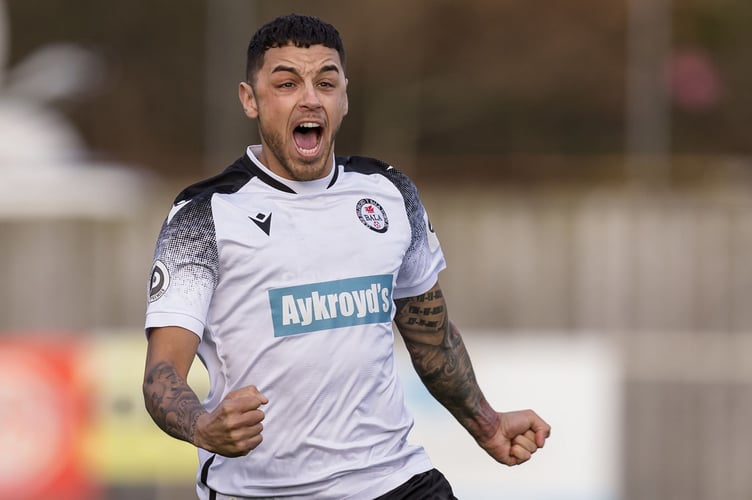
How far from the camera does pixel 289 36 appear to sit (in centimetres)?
434

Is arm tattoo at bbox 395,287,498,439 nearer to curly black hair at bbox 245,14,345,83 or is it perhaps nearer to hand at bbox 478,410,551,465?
hand at bbox 478,410,551,465

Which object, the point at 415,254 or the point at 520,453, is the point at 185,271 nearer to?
the point at 415,254

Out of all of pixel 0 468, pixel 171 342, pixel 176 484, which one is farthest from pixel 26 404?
pixel 171 342

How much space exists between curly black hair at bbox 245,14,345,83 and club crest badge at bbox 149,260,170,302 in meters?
0.67

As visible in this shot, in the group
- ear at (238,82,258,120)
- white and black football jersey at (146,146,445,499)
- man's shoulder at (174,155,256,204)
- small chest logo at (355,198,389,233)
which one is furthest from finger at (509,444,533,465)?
ear at (238,82,258,120)

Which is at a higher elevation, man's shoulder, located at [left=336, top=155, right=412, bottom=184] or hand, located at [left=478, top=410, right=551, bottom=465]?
man's shoulder, located at [left=336, top=155, right=412, bottom=184]

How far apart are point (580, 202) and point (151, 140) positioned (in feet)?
17.6

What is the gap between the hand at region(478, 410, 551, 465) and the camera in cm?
475

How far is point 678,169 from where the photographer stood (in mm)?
12703

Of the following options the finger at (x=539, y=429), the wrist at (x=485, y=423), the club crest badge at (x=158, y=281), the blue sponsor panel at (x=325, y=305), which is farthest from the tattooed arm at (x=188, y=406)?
the finger at (x=539, y=429)

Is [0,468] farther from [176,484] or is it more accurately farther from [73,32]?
[73,32]

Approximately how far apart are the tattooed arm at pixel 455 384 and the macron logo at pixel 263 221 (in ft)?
2.21

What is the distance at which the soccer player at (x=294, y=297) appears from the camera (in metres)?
4.18

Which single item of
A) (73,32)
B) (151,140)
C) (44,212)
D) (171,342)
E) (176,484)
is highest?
(73,32)
